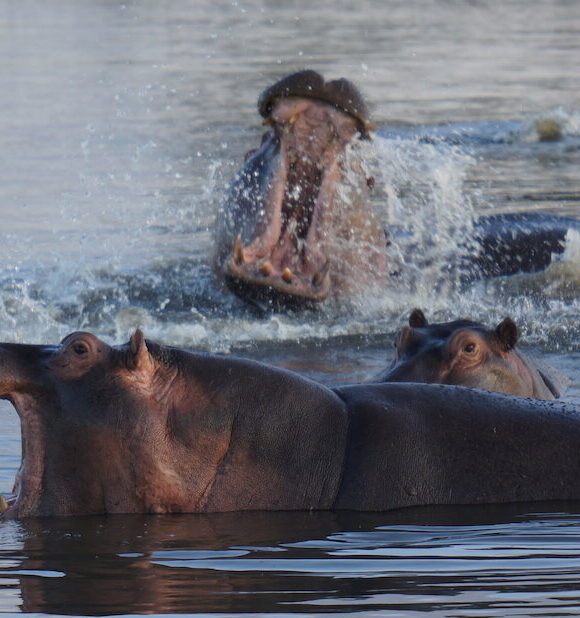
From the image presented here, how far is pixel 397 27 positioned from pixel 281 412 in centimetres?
2986

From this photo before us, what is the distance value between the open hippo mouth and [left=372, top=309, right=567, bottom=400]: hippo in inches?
103

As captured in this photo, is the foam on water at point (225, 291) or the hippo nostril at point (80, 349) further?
the foam on water at point (225, 291)

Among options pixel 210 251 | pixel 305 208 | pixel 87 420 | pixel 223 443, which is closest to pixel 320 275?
pixel 305 208

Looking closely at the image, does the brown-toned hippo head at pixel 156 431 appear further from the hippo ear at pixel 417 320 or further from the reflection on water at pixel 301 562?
the hippo ear at pixel 417 320

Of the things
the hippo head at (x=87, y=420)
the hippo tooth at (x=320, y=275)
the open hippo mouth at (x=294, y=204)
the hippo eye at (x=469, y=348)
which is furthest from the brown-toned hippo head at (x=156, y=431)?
the hippo tooth at (x=320, y=275)

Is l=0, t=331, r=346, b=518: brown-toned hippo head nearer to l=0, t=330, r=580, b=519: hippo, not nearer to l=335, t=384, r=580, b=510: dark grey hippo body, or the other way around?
l=0, t=330, r=580, b=519: hippo

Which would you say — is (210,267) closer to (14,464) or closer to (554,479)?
(14,464)

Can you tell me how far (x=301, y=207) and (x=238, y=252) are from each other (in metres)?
0.54

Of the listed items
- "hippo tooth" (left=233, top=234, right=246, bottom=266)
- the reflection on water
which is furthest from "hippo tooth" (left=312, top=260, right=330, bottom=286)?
the reflection on water

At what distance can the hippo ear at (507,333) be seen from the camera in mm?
6070

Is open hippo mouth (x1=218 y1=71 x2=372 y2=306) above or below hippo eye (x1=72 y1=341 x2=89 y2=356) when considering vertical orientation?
below

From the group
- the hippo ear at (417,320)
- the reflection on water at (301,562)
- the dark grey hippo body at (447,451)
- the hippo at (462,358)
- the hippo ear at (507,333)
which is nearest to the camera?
the reflection on water at (301,562)

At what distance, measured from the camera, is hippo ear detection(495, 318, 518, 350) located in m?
6.07

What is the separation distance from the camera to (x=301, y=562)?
174 inches
